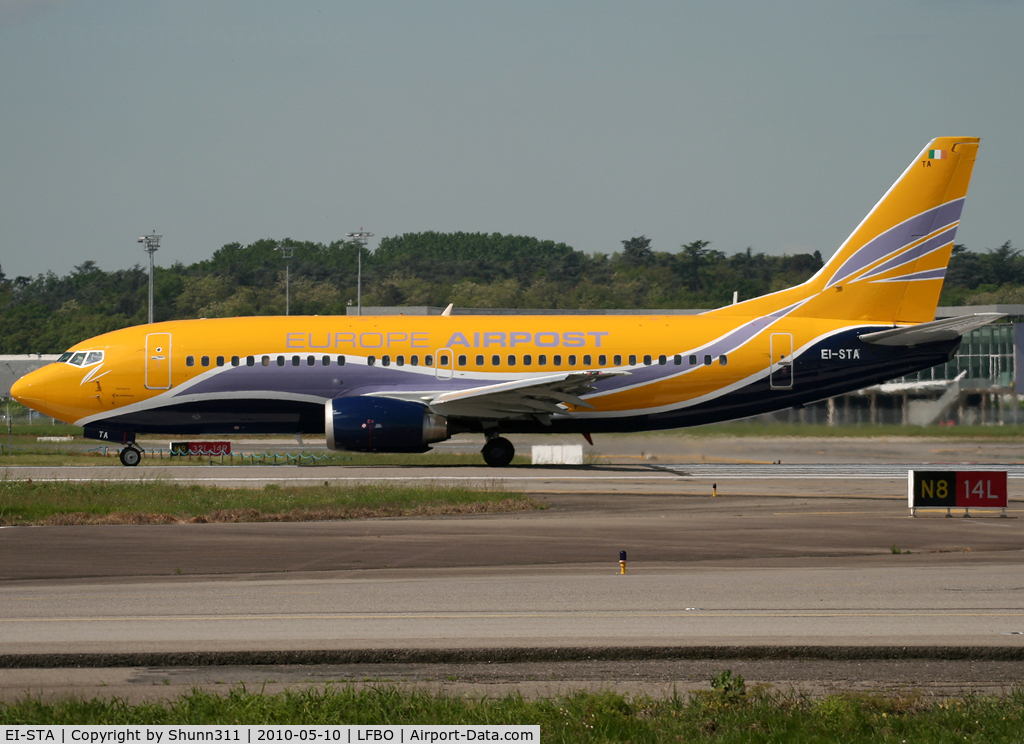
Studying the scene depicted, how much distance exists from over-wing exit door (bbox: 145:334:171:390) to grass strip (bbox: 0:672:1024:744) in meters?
25.6

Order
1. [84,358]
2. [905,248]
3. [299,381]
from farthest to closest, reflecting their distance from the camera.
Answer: [905,248] → [84,358] → [299,381]

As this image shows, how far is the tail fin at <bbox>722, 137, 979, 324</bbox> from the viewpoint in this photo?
113 ft

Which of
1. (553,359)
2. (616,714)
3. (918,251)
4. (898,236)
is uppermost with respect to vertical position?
(898,236)

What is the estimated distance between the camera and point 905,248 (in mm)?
34594

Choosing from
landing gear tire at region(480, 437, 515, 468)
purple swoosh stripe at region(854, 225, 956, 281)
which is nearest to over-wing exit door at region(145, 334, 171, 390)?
landing gear tire at region(480, 437, 515, 468)

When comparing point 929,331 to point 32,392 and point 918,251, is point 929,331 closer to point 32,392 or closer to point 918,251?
point 918,251

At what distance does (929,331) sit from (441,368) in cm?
1505

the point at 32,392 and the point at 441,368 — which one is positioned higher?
the point at 441,368

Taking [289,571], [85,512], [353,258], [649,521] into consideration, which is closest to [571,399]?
[649,521]

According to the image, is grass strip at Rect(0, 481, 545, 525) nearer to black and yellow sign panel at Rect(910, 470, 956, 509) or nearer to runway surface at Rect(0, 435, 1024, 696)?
runway surface at Rect(0, 435, 1024, 696)

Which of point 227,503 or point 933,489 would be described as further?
point 227,503

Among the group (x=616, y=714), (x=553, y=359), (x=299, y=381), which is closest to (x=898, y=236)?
(x=553, y=359)

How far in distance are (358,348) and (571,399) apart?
6.85 metres

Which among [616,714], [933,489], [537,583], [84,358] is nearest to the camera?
[616,714]
